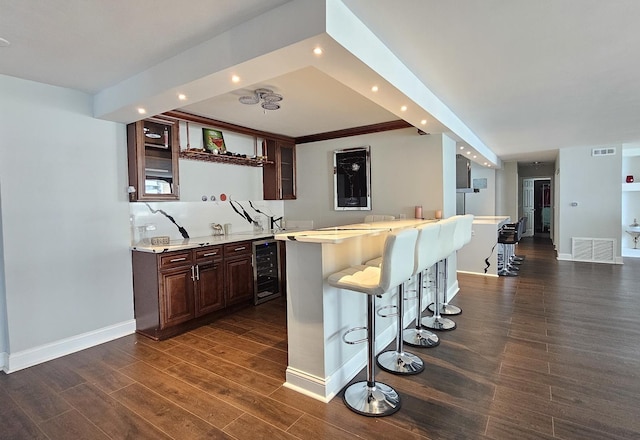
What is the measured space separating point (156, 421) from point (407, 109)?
3.07 m

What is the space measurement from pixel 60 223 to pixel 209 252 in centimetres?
138

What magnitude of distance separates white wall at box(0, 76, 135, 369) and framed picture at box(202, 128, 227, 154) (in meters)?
1.00

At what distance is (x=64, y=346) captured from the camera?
3.05 metres

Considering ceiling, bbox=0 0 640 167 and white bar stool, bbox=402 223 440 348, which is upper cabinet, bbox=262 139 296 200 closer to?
ceiling, bbox=0 0 640 167

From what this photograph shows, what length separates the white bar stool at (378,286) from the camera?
198 centimetres

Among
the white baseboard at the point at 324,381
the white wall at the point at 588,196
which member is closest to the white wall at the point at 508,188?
the white wall at the point at 588,196

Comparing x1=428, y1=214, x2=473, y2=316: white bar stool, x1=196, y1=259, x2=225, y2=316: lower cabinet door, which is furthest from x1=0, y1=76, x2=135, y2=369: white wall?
x1=428, y1=214, x2=473, y2=316: white bar stool

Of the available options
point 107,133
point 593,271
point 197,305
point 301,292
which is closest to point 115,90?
point 107,133

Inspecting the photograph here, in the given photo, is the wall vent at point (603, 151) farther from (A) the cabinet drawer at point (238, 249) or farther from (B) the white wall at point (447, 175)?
(A) the cabinet drawer at point (238, 249)

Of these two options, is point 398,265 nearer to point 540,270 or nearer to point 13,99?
point 13,99

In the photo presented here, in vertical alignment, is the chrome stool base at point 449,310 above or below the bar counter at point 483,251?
below

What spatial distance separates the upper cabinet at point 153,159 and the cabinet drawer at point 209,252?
0.70 metres

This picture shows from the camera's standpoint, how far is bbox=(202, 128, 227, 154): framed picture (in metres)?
4.29

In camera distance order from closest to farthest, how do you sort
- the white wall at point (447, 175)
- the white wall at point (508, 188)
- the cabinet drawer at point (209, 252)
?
1. the cabinet drawer at point (209, 252)
2. the white wall at point (447, 175)
3. the white wall at point (508, 188)
